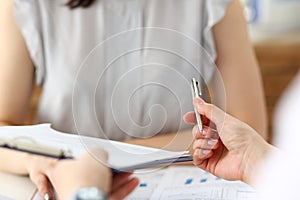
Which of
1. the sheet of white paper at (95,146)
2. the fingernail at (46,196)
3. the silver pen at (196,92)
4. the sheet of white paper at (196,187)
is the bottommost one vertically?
the sheet of white paper at (196,187)

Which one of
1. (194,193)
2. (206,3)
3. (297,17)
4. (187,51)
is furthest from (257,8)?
(194,193)

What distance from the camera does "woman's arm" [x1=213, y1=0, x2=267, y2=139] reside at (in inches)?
30.0

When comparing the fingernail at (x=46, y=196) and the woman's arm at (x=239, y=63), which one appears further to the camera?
the woman's arm at (x=239, y=63)

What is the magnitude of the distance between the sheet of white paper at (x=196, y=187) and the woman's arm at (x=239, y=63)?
0.16 metres

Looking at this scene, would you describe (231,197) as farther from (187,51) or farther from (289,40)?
(289,40)

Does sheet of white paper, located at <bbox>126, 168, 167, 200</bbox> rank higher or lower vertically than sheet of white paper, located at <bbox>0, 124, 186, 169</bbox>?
lower

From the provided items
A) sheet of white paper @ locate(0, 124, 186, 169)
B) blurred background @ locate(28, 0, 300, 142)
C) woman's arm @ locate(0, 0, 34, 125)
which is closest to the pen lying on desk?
sheet of white paper @ locate(0, 124, 186, 169)

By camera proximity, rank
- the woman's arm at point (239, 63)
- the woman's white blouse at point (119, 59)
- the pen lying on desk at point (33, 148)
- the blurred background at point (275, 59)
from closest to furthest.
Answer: the pen lying on desk at point (33, 148) < the woman's white blouse at point (119, 59) < the woman's arm at point (239, 63) < the blurred background at point (275, 59)

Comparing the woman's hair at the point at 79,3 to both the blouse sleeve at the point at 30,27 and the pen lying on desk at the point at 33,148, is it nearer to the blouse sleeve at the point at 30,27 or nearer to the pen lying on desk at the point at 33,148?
the blouse sleeve at the point at 30,27

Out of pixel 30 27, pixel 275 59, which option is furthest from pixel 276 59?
pixel 30 27

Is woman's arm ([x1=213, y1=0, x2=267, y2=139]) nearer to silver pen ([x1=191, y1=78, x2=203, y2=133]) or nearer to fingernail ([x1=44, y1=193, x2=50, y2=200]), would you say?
silver pen ([x1=191, y1=78, x2=203, y2=133])

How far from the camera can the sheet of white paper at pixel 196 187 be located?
0.56 meters

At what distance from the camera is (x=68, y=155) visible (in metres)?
0.52

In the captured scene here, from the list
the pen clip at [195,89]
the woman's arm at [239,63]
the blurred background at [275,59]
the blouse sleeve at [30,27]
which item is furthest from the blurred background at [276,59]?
the pen clip at [195,89]
